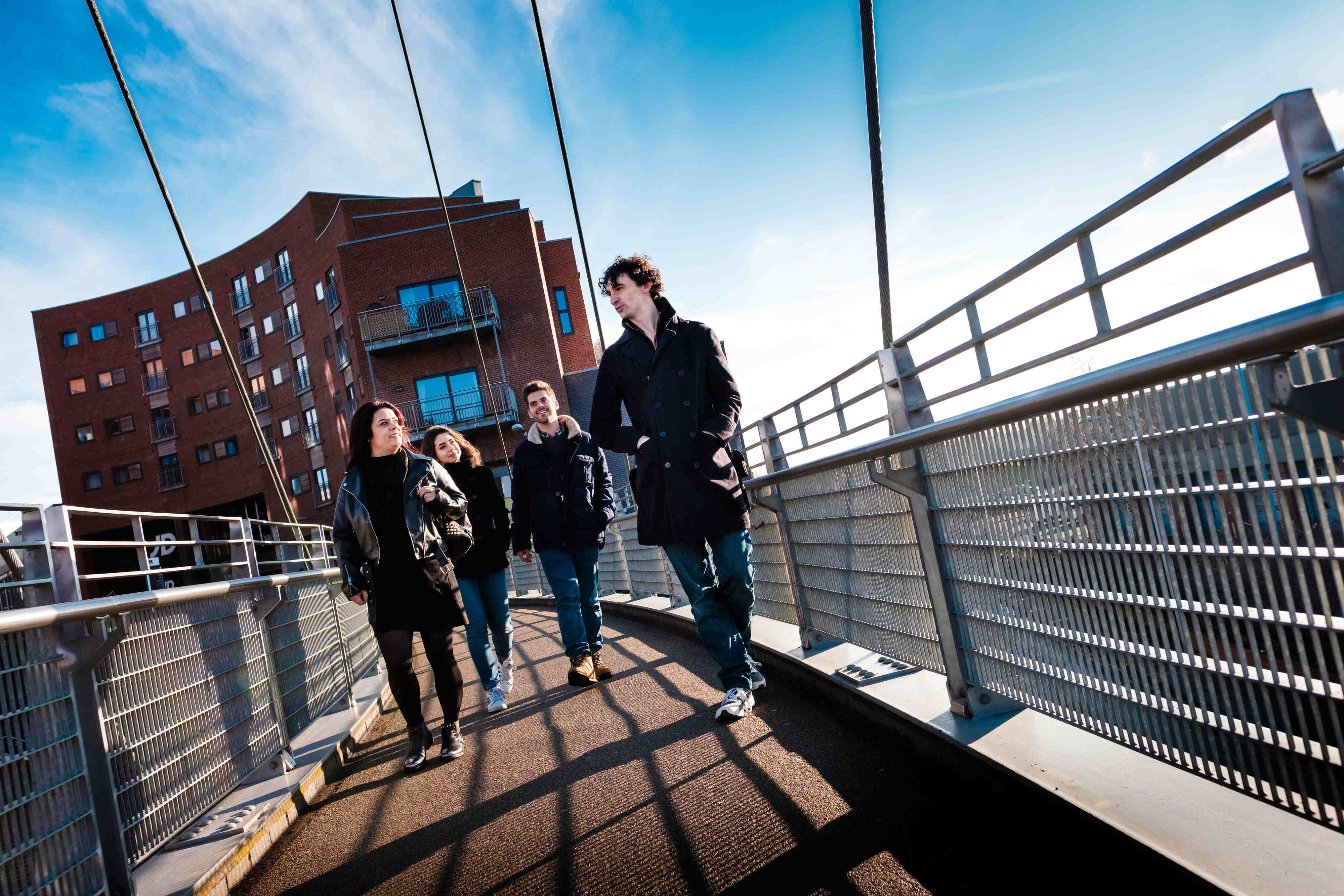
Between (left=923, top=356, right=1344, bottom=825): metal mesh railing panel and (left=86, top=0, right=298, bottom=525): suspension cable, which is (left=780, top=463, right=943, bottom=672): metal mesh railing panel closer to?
(left=923, top=356, right=1344, bottom=825): metal mesh railing panel

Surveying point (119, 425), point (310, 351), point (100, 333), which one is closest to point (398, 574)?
point (310, 351)

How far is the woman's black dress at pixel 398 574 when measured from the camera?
4188mm

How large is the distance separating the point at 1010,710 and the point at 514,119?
20.3ft

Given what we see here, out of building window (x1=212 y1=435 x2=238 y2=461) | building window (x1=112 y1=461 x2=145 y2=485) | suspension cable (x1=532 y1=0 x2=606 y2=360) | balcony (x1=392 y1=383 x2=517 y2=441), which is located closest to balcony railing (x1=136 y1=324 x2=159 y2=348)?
building window (x1=112 y1=461 x2=145 y2=485)

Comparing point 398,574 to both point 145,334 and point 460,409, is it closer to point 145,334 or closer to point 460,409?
point 460,409

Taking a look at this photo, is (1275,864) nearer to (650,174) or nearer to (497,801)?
(497,801)

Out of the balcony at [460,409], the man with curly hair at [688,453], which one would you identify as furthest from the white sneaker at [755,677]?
the balcony at [460,409]

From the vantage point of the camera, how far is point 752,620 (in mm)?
5680

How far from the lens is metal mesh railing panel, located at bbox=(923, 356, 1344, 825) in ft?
4.58

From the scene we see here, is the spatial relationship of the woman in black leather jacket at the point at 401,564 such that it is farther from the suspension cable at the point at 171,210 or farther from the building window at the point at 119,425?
the building window at the point at 119,425

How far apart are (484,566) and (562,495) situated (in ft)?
2.23

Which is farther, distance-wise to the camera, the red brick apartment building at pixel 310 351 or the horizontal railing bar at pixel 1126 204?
→ the red brick apartment building at pixel 310 351

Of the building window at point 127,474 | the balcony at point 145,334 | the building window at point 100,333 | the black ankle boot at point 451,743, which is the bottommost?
the black ankle boot at point 451,743

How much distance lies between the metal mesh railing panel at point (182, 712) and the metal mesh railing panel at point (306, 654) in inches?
14.8
